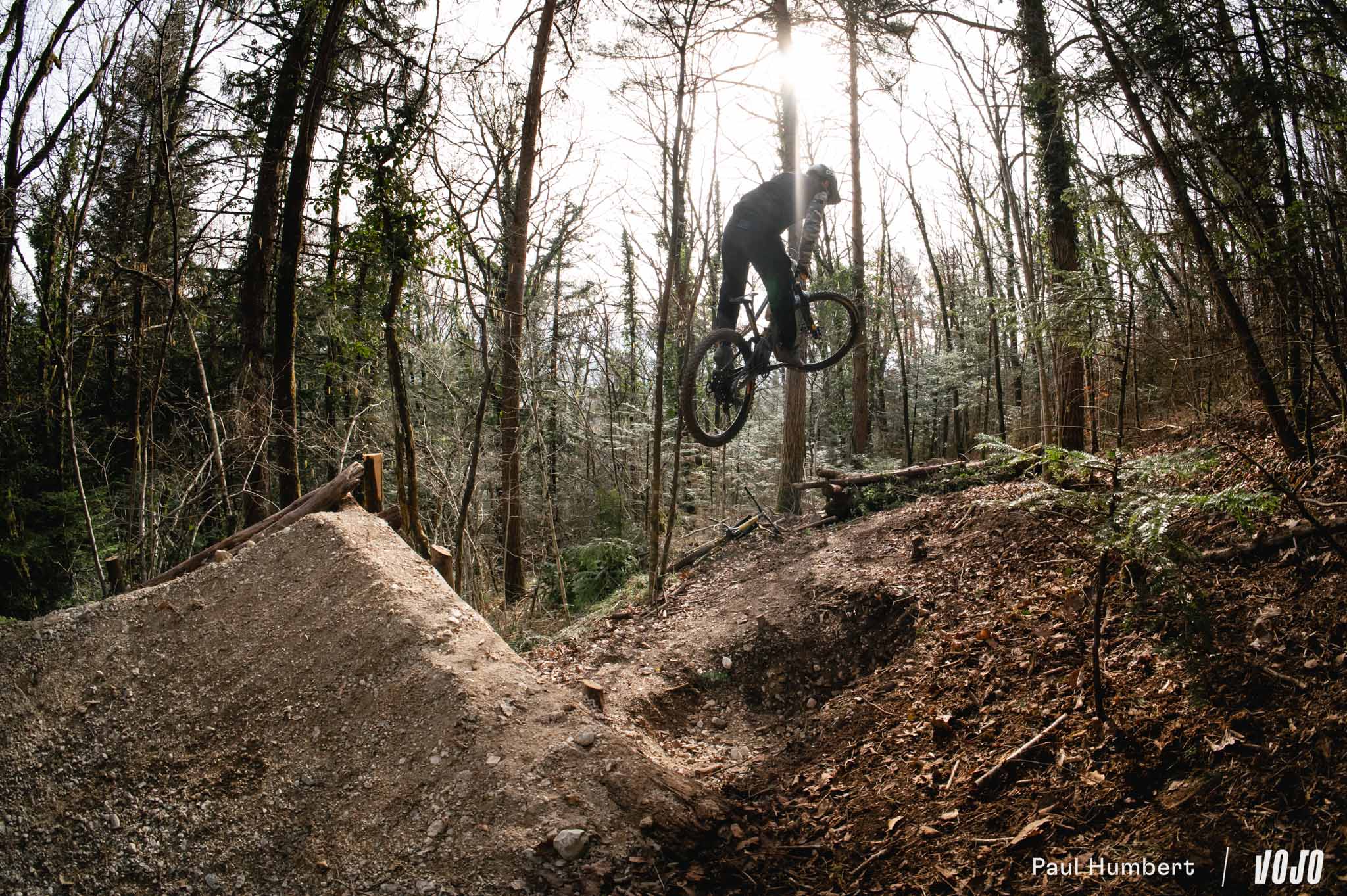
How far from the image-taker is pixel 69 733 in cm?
390

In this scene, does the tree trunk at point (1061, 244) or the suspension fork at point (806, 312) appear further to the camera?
the tree trunk at point (1061, 244)

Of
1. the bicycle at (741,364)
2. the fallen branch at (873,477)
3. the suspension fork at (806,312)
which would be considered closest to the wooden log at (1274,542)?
the bicycle at (741,364)

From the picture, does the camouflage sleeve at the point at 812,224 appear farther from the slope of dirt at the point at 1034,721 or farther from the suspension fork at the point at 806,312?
the slope of dirt at the point at 1034,721

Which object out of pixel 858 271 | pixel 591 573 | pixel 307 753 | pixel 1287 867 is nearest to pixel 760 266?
pixel 307 753

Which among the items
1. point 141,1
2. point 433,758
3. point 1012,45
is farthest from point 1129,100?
point 141,1

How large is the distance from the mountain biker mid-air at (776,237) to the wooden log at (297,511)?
3.37 m

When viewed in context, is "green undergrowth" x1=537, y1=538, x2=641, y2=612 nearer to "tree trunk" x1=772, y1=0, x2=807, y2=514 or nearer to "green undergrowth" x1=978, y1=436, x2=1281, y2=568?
"tree trunk" x1=772, y1=0, x2=807, y2=514

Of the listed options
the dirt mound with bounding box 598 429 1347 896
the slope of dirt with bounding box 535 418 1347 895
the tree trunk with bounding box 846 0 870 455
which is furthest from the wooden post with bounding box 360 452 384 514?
the tree trunk with bounding box 846 0 870 455

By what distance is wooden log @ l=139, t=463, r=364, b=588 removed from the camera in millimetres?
5492

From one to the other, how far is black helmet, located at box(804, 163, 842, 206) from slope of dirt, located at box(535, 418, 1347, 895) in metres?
2.79

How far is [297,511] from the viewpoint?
5.66 m

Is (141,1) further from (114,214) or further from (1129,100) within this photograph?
(1129,100)

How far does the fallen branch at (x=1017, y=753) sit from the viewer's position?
3.14m

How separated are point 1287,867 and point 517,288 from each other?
9.26 m
